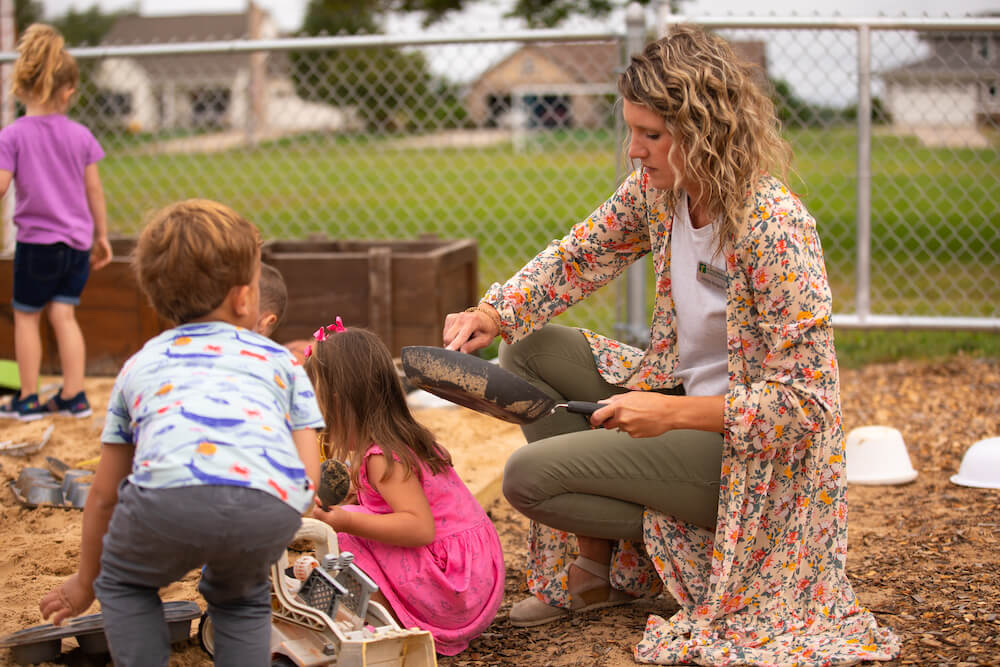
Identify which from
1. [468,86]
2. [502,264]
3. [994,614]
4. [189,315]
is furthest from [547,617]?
[502,264]

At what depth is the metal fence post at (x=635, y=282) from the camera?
4223 millimetres

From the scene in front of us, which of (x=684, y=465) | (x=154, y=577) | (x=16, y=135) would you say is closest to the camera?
(x=154, y=577)

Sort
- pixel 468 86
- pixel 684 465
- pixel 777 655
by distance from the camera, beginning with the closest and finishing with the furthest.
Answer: pixel 777 655 → pixel 684 465 → pixel 468 86

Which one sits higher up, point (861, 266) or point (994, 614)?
point (861, 266)

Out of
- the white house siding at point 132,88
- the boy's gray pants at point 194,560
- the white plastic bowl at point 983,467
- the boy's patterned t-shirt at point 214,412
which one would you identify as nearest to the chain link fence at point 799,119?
the white house siding at point 132,88

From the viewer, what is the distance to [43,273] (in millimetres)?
3965

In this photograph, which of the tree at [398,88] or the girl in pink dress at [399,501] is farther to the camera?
the tree at [398,88]

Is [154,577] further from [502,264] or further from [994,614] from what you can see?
[502,264]

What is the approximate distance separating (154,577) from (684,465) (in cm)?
112

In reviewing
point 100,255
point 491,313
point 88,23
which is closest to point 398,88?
point 100,255

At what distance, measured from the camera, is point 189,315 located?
1649 mm

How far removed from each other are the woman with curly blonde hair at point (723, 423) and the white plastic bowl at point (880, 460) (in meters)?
1.25

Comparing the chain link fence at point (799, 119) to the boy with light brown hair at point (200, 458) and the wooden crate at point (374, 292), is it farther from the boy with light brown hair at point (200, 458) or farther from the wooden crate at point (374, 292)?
the boy with light brown hair at point (200, 458)

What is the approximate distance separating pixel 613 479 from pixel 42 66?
9.55 feet
